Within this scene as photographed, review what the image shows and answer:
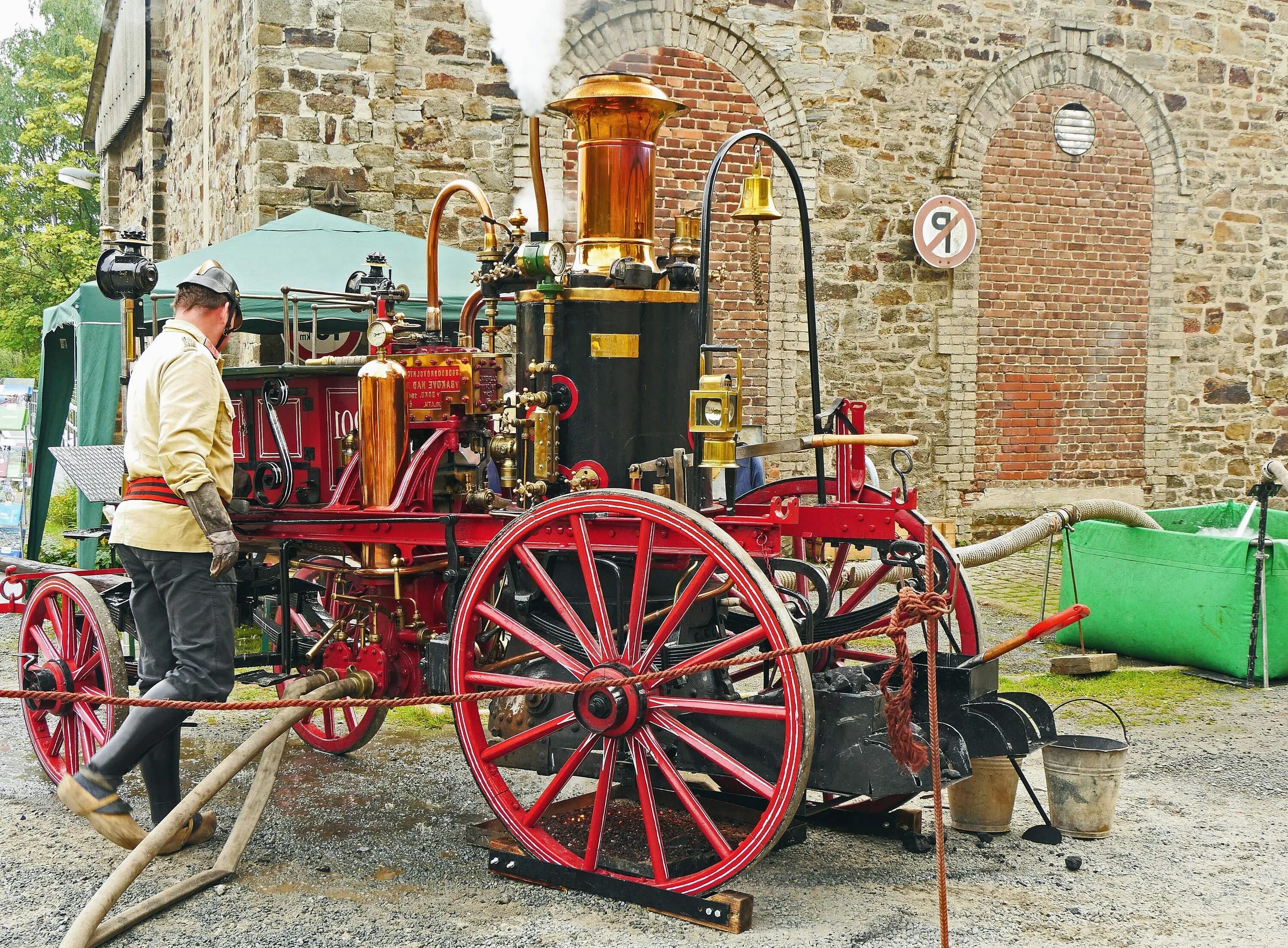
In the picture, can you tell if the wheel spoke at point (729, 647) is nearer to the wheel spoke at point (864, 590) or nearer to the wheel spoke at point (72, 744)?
the wheel spoke at point (864, 590)

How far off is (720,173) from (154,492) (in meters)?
7.07

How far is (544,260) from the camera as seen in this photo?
4.42 meters

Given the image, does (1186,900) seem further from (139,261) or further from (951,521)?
(951,521)

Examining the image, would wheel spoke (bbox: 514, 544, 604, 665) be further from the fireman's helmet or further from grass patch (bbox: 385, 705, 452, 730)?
grass patch (bbox: 385, 705, 452, 730)

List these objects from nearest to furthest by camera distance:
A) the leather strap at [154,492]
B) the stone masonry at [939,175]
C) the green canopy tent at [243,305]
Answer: the leather strap at [154,492] → the green canopy tent at [243,305] → the stone masonry at [939,175]

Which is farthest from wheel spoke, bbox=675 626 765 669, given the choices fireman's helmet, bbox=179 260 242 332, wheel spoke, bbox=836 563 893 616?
fireman's helmet, bbox=179 260 242 332

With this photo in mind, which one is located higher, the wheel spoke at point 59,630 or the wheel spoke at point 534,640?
the wheel spoke at point 534,640

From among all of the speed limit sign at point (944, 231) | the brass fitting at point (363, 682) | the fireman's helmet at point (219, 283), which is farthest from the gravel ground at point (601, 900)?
the speed limit sign at point (944, 231)

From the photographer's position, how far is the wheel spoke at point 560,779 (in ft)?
13.4

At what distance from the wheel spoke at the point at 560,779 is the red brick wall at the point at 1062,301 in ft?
27.1

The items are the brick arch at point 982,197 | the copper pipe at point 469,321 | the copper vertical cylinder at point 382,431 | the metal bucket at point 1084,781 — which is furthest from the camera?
the brick arch at point 982,197

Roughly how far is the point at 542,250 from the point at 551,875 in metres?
1.96

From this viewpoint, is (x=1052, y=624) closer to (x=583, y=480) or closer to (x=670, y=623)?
(x=670, y=623)

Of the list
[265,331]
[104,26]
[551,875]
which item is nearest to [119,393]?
[265,331]
